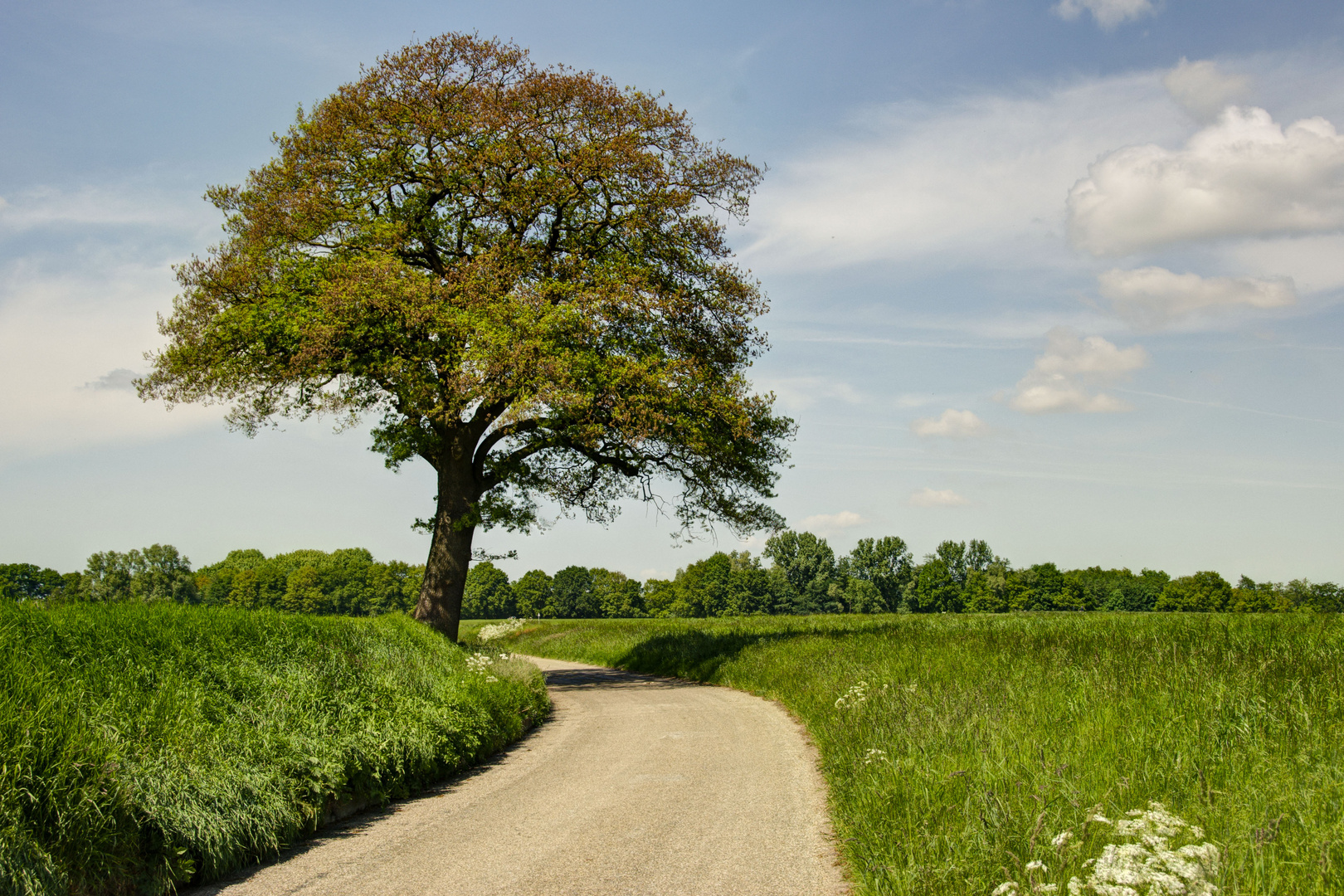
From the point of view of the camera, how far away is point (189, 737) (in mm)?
7215

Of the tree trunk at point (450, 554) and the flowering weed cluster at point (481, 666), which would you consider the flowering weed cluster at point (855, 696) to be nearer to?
the flowering weed cluster at point (481, 666)

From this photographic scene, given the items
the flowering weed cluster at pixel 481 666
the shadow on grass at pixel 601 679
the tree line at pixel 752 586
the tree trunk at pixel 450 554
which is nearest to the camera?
the flowering weed cluster at pixel 481 666

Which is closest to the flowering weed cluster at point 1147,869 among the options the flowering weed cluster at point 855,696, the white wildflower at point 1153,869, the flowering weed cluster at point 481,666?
the white wildflower at point 1153,869

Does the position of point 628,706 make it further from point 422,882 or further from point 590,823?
point 422,882

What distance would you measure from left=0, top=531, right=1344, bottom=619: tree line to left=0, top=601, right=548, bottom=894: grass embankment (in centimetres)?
8914

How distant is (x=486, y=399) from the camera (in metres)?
19.1

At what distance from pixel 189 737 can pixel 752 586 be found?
115 metres

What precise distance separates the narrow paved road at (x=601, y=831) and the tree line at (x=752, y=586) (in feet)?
297

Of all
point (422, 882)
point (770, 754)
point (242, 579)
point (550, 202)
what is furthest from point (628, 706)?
point (242, 579)

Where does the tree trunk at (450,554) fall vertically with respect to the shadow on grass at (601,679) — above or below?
above

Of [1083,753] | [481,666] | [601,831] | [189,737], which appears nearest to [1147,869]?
[1083,753]

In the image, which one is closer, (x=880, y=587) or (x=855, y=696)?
(x=855, y=696)

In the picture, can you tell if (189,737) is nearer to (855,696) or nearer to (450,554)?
(855,696)

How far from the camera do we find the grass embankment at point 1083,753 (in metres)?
4.92
